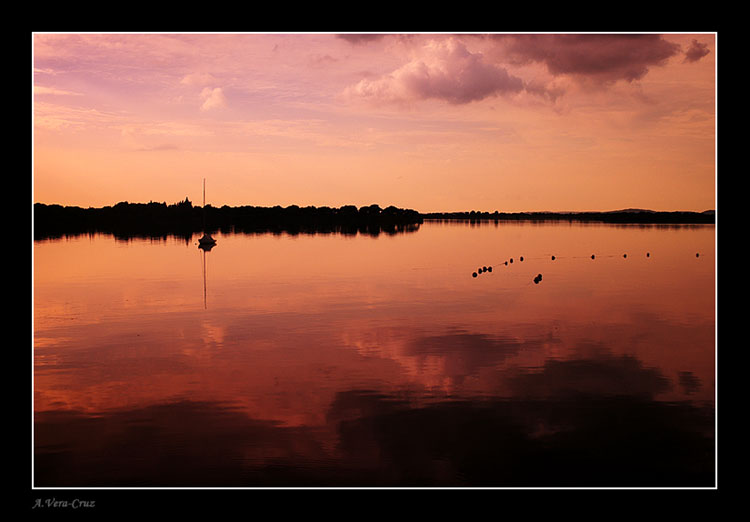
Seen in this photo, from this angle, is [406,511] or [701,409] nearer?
[406,511]

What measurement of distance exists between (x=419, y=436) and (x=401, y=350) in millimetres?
10051

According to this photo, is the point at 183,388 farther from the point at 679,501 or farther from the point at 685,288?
the point at 685,288

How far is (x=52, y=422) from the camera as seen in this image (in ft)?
58.6

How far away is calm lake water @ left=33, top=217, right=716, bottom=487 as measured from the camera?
14.7 meters

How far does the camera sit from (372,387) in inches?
819

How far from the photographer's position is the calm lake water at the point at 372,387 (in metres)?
14.7
